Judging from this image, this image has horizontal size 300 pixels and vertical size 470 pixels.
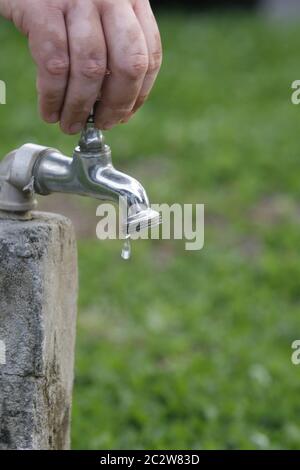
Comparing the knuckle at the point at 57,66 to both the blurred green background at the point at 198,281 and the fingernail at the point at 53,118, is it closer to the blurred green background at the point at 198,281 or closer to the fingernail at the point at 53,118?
the fingernail at the point at 53,118

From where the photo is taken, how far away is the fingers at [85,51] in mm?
1669

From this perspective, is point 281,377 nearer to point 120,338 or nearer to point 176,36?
point 120,338

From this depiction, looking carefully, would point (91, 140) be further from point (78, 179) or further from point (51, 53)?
point (51, 53)

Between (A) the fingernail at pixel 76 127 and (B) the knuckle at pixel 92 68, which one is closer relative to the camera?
(B) the knuckle at pixel 92 68

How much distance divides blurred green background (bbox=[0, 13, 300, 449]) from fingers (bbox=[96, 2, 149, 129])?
1673 millimetres

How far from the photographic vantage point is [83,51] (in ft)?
5.48

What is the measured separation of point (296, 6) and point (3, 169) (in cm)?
955

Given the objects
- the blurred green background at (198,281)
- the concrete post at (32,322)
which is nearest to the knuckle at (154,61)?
the concrete post at (32,322)

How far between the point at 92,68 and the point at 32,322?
583 millimetres

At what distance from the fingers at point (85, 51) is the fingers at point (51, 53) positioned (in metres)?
0.01

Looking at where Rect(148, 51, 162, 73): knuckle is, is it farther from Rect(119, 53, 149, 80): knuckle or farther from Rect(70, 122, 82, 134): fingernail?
Rect(70, 122, 82, 134): fingernail

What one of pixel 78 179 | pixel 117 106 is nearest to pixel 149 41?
pixel 117 106
